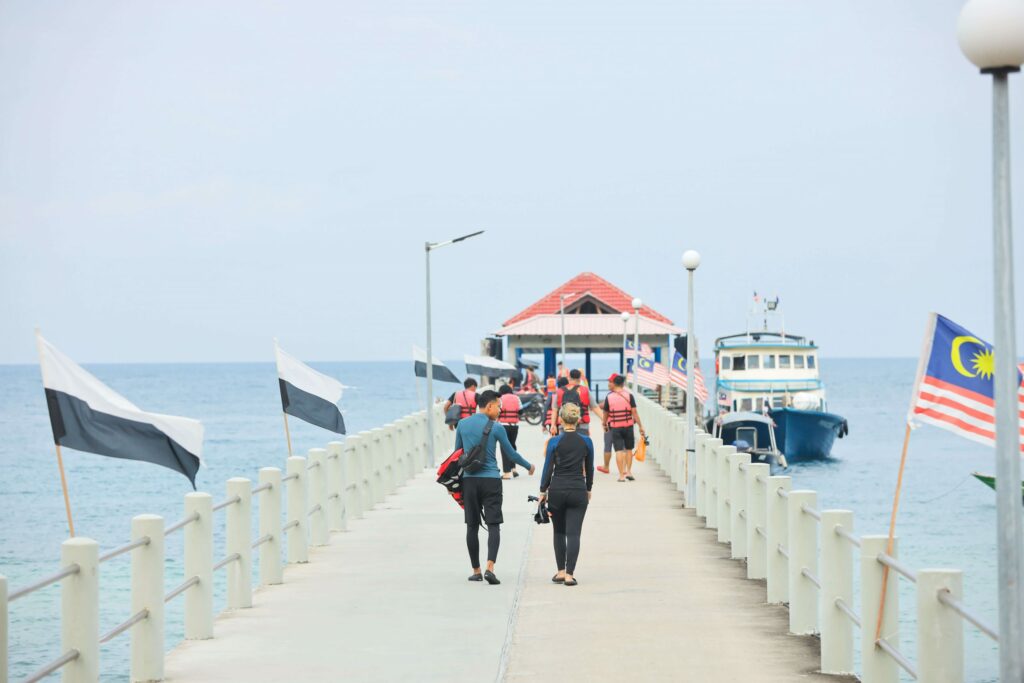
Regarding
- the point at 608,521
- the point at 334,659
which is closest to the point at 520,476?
the point at 608,521

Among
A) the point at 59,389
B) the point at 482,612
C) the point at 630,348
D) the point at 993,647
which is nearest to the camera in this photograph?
the point at 59,389

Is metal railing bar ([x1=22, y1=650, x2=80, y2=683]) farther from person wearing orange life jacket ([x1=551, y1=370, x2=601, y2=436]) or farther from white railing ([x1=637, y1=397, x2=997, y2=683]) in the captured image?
person wearing orange life jacket ([x1=551, y1=370, x2=601, y2=436])

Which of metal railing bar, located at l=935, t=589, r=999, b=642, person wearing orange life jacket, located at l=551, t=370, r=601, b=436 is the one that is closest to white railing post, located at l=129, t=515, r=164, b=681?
metal railing bar, located at l=935, t=589, r=999, b=642

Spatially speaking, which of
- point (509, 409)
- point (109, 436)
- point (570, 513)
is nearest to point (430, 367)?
point (509, 409)

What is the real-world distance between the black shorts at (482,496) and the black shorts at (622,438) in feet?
34.6

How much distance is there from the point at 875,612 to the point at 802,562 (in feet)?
7.80

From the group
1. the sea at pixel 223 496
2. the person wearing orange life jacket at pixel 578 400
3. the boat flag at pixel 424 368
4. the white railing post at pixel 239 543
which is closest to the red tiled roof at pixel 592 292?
the sea at pixel 223 496

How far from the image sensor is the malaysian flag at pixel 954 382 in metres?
8.00

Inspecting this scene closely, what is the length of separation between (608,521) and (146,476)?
55202 mm

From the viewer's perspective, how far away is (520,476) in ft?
88.5

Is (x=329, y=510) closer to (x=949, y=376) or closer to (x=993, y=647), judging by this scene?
(x=949, y=376)

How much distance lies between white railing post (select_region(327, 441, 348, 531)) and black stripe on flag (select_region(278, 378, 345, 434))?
1.12 m

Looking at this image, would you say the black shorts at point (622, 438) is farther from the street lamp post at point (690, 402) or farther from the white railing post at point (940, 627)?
the white railing post at point (940, 627)

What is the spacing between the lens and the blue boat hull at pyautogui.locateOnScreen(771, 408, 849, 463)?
59.7 meters
